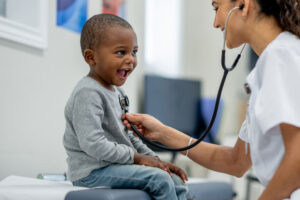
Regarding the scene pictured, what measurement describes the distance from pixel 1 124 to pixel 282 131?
40.7 inches

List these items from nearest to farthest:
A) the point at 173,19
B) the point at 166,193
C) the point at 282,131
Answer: the point at 282,131
the point at 166,193
the point at 173,19

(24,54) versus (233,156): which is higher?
(24,54)

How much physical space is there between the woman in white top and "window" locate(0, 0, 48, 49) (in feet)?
2.62

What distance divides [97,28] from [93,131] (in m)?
0.34

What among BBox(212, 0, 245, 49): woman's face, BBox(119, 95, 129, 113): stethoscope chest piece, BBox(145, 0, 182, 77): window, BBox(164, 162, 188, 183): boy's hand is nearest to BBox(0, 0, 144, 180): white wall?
BBox(119, 95, 129, 113): stethoscope chest piece

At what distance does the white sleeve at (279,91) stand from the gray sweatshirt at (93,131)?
0.46 metres

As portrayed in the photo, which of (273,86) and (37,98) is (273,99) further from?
(37,98)

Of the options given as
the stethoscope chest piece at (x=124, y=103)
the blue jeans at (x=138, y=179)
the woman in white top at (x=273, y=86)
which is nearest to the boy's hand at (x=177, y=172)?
the blue jeans at (x=138, y=179)

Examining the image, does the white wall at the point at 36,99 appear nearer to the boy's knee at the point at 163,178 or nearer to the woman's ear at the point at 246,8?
the boy's knee at the point at 163,178

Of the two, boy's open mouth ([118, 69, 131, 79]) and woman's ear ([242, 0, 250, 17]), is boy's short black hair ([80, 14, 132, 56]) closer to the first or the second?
boy's open mouth ([118, 69, 131, 79])

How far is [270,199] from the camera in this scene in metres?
0.86

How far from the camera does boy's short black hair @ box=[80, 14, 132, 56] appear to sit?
1.21 meters

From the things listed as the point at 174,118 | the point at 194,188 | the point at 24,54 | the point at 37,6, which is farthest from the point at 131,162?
the point at 174,118

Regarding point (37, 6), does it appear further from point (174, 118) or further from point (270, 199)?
point (174, 118)
